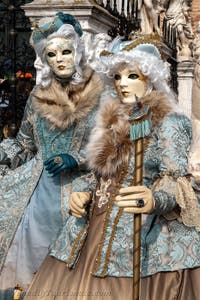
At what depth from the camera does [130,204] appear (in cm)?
522

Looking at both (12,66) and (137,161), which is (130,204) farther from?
(12,66)

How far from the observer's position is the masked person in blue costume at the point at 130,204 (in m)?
5.50

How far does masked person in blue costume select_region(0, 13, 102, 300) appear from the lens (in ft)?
21.8

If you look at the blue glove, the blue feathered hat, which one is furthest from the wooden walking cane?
the blue feathered hat

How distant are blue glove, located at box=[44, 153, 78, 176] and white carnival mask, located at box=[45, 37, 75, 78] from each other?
0.53 metres

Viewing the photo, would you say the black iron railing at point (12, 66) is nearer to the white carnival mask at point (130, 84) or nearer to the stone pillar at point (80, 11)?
the stone pillar at point (80, 11)

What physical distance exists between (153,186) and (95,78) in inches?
53.8

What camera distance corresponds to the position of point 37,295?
227 inches

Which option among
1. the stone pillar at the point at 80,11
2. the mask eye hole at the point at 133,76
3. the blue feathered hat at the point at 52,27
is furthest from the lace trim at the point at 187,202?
the stone pillar at the point at 80,11

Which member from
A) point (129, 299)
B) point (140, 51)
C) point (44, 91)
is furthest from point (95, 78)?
point (129, 299)

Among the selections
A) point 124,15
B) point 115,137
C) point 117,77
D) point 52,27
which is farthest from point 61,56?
point 124,15

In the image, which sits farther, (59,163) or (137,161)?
(59,163)

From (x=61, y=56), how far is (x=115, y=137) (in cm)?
110

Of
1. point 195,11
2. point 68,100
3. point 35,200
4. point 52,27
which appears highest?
point 195,11
